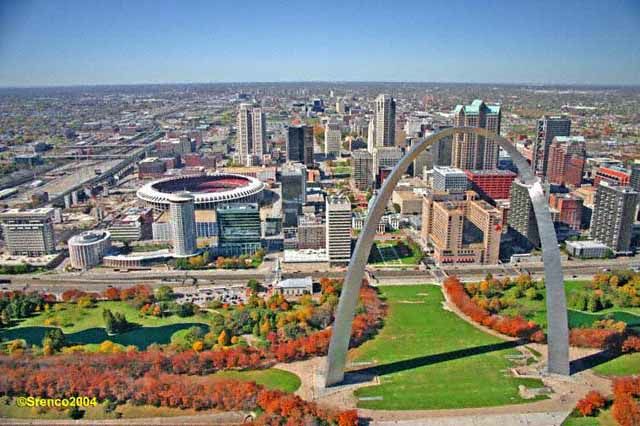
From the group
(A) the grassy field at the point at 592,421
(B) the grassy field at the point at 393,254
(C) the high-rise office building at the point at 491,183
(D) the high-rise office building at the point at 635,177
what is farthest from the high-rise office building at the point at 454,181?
(A) the grassy field at the point at 592,421

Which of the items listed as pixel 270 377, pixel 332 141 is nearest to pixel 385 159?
pixel 332 141

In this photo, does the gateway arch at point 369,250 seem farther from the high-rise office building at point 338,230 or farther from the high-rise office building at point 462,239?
the high-rise office building at point 338,230

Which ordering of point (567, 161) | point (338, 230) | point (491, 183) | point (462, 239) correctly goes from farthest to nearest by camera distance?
point (567, 161)
point (491, 183)
point (462, 239)
point (338, 230)

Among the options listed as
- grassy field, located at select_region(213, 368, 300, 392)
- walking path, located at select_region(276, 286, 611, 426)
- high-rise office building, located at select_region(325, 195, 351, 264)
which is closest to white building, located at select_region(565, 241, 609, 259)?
high-rise office building, located at select_region(325, 195, 351, 264)

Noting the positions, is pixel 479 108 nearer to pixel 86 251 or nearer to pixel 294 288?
pixel 294 288

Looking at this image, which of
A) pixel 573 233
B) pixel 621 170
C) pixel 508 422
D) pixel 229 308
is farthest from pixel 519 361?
pixel 621 170
